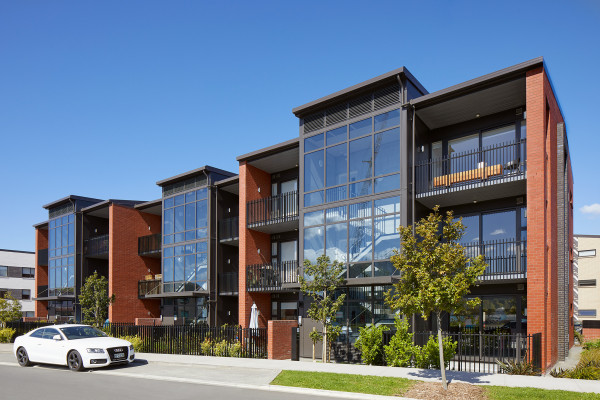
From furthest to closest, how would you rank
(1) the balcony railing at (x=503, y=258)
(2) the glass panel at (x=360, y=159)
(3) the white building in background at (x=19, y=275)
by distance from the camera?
(3) the white building in background at (x=19, y=275)
(2) the glass panel at (x=360, y=159)
(1) the balcony railing at (x=503, y=258)

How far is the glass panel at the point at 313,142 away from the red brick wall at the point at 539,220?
821 cm

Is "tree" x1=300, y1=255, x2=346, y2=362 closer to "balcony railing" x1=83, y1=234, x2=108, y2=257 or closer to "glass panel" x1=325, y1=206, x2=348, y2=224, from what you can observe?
"glass panel" x1=325, y1=206, x2=348, y2=224

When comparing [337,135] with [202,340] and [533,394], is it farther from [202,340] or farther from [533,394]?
[533,394]

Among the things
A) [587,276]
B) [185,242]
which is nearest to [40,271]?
[185,242]

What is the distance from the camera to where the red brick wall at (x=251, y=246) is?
24469 millimetres

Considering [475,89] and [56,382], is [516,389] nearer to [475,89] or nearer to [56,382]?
[475,89]

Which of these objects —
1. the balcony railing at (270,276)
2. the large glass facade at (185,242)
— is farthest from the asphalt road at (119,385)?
the large glass facade at (185,242)

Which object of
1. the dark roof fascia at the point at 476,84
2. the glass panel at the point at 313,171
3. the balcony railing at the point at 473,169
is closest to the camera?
the dark roof fascia at the point at 476,84

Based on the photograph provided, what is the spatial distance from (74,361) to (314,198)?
35.1ft

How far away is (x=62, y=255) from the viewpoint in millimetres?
38500

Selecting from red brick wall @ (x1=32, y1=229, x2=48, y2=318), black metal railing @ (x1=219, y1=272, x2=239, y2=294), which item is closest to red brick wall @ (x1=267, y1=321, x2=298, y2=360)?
black metal railing @ (x1=219, y1=272, x2=239, y2=294)

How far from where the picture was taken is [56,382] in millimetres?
13430

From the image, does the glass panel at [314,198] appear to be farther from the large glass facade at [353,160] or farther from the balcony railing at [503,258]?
the balcony railing at [503,258]

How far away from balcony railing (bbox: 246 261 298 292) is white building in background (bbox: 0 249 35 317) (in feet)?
141
